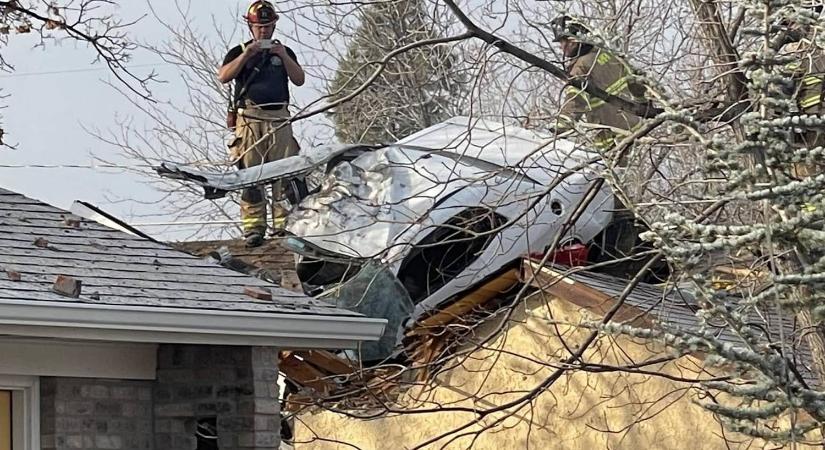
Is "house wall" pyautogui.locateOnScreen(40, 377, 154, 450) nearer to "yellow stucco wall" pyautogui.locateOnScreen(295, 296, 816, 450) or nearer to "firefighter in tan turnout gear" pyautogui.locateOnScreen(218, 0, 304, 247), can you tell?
"yellow stucco wall" pyautogui.locateOnScreen(295, 296, 816, 450)

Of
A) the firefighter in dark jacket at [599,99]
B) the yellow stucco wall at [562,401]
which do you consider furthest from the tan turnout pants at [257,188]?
the firefighter in dark jacket at [599,99]

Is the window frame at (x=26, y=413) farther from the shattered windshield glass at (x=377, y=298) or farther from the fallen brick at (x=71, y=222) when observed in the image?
the shattered windshield glass at (x=377, y=298)

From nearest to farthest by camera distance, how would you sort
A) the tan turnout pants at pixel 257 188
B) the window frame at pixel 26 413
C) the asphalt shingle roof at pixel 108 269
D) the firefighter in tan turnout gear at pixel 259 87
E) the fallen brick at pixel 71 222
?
the asphalt shingle roof at pixel 108 269, the window frame at pixel 26 413, the fallen brick at pixel 71 222, the tan turnout pants at pixel 257 188, the firefighter in tan turnout gear at pixel 259 87

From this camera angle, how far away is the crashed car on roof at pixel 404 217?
39.4 feet

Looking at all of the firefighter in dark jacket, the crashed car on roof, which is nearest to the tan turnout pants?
the crashed car on roof

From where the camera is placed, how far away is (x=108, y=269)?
26.9ft

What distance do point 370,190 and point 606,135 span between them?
7.82 feet

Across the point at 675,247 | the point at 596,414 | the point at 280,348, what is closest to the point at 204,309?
the point at 280,348

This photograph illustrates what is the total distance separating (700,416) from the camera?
40.8ft

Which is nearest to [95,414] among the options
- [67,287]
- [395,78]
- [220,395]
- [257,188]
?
[220,395]

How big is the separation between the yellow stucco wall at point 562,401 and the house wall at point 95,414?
4.05 metres

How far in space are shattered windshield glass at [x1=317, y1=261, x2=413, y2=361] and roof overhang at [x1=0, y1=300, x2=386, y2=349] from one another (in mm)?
3158

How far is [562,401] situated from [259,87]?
11.9 feet

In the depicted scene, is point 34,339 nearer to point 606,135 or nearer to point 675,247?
point 675,247
